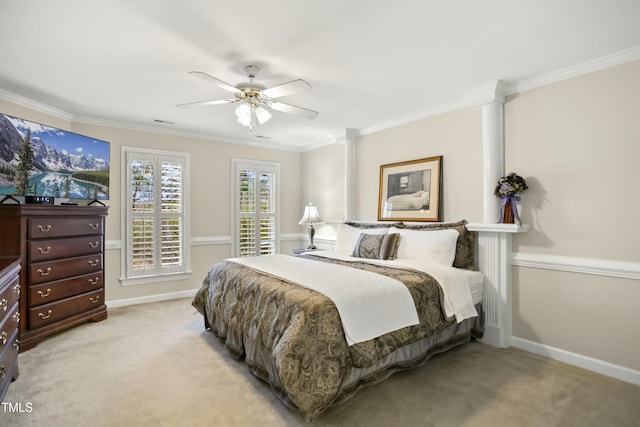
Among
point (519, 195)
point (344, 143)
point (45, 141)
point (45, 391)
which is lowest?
point (45, 391)

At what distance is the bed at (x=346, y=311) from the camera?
199 centimetres

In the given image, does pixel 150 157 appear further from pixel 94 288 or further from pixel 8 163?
pixel 94 288

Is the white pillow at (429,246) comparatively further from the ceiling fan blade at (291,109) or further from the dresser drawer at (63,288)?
the dresser drawer at (63,288)

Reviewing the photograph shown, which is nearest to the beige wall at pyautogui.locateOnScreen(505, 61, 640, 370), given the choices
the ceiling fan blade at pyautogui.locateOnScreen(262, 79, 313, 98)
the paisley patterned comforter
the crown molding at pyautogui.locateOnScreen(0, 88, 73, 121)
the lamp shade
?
the paisley patterned comforter

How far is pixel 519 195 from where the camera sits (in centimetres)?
308

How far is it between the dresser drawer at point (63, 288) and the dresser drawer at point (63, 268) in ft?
0.17

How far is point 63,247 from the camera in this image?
3.37 metres

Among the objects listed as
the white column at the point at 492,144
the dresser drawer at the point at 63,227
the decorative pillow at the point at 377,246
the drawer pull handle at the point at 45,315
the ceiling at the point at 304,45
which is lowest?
the drawer pull handle at the point at 45,315

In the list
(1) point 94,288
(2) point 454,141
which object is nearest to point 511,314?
(2) point 454,141

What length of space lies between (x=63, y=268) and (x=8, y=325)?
53.6 inches

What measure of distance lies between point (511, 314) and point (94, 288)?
4.55 metres

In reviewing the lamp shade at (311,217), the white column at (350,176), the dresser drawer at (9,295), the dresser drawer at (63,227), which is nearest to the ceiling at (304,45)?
the white column at (350,176)

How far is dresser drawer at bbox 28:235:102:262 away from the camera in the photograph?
3100 millimetres

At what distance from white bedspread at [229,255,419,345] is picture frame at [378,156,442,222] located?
1.55 metres
